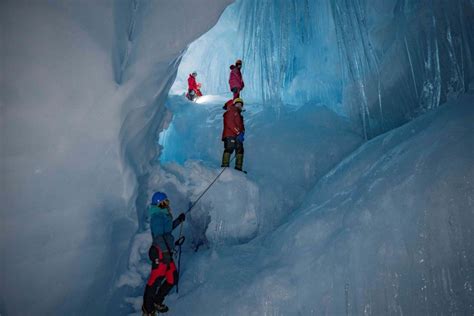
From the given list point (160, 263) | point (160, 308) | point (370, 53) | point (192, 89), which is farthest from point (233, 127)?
point (192, 89)

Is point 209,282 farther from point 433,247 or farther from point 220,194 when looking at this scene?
point 433,247

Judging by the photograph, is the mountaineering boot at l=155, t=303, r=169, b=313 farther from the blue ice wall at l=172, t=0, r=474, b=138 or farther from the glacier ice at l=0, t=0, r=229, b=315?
the blue ice wall at l=172, t=0, r=474, b=138

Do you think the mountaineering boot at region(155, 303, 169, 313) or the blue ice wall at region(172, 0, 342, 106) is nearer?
the mountaineering boot at region(155, 303, 169, 313)

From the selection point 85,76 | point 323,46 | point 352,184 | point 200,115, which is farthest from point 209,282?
point 323,46

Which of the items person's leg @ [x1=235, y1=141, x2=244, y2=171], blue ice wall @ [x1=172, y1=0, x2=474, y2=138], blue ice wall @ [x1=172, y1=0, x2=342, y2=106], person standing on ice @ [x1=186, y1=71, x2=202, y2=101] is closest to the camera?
person's leg @ [x1=235, y1=141, x2=244, y2=171]

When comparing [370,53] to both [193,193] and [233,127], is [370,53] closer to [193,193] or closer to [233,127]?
[233,127]

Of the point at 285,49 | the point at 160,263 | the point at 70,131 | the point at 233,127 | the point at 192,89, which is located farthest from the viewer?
the point at 192,89

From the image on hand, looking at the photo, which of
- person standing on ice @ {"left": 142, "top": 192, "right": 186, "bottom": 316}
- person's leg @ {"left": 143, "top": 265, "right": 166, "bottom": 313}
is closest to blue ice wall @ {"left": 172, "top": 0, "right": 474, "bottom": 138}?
person standing on ice @ {"left": 142, "top": 192, "right": 186, "bottom": 316}

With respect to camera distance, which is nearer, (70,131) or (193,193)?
(70,131)

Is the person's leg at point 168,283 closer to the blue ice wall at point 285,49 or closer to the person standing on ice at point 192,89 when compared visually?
the blue ice wall at point 285,49

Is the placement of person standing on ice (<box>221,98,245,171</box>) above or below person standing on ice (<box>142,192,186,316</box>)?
above

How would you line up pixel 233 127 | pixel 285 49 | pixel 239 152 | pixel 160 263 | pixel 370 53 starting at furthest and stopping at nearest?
pixel 285 49 → pixel 370 53 → pixel 239 152 → pixel 233 127 → pixel 160 263

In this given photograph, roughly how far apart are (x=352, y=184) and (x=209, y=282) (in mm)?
2432

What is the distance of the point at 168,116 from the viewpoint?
22.0 ft
